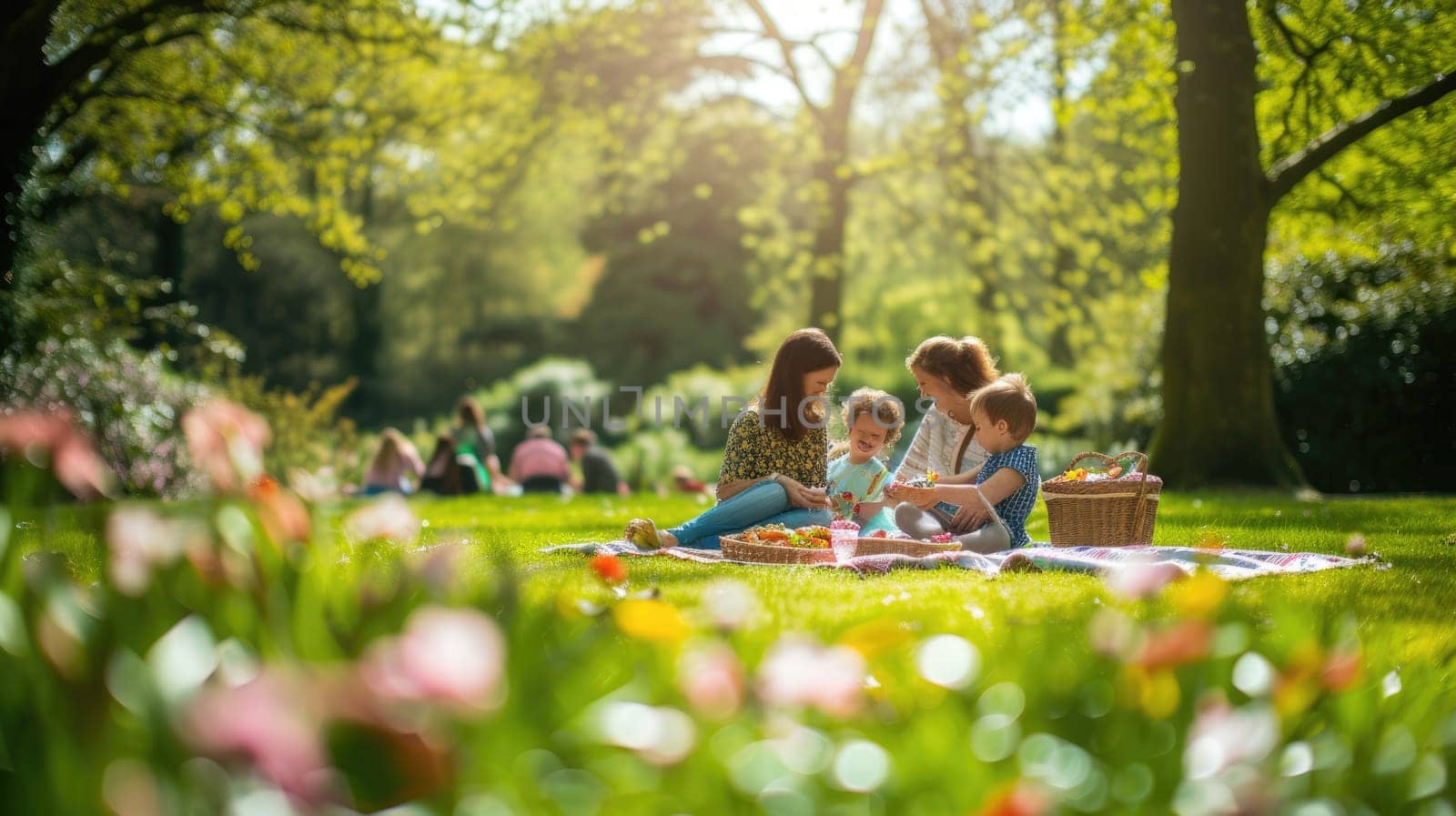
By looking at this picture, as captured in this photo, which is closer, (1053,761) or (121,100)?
(1053,761)

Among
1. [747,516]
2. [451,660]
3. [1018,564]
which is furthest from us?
[747,516]

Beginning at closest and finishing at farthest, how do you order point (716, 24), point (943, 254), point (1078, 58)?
point (1078, 58)
point (716, 24)
point (943, 254)

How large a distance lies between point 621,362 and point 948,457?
32.0 meters

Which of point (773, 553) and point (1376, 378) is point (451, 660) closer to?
point (773, 553)

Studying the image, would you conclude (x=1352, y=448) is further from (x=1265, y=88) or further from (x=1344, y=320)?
(x=1265, y=88)

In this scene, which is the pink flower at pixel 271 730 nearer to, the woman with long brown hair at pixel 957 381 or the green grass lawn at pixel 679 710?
the green grass lawn at pixel 679 710

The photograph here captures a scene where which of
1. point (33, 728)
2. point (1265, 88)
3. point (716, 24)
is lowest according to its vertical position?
point (33, 728)

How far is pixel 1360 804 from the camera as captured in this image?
7.12 ft

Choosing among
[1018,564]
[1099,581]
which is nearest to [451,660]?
[1099,581]

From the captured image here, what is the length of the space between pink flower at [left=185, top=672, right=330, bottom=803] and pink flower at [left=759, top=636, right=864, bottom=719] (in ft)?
1.91

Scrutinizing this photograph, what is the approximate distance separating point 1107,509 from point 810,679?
515 cm

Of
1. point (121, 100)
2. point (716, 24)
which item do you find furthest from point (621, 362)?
point (121, 100)

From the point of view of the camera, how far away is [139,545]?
2.37 m

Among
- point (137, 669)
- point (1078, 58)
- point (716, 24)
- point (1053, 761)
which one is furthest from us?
point (716, 24)
